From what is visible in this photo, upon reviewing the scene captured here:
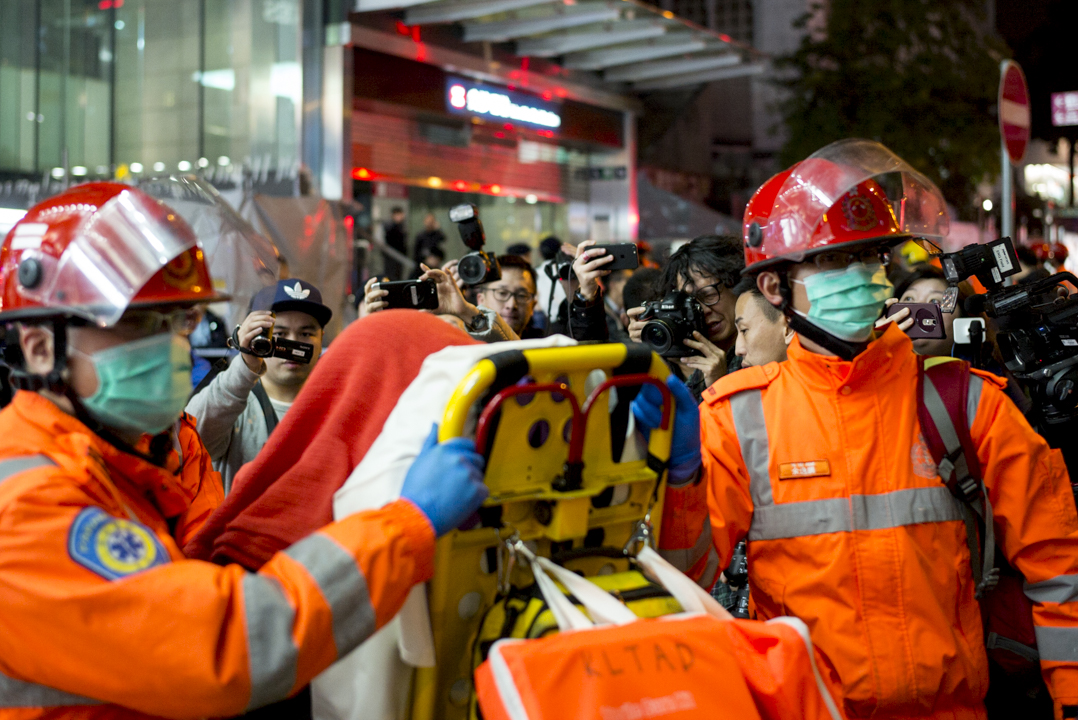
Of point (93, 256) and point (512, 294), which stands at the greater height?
point (512, 294)

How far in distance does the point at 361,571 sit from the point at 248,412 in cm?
279

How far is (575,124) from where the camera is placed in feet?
53.8

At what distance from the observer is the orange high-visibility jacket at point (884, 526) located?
8.60 feet

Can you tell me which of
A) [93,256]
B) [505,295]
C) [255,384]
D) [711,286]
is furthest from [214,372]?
[93,256]

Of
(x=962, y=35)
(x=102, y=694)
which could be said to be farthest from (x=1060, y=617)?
(x=962, y=35)

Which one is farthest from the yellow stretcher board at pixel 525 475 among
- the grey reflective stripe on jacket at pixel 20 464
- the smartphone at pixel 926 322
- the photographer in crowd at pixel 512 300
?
the smartphone at pixel 926 322

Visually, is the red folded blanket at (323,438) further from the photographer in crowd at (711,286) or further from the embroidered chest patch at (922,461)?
the photographer in crowd at (711,286)

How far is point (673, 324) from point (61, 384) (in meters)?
2.37

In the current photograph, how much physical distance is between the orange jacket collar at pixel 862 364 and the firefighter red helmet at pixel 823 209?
28 centimetres

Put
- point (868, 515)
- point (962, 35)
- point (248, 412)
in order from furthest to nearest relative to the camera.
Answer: point (962, 35) < point (248, 412) < point (868, 515)

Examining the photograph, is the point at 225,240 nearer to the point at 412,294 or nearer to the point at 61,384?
the point at 412,294

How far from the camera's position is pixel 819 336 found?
288 cm

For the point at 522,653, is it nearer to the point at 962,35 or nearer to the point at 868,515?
the point at 868,515

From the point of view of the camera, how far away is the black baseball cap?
15.1ft
